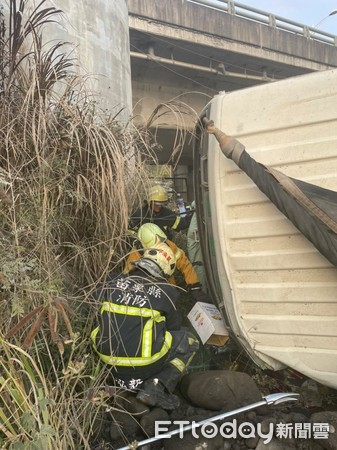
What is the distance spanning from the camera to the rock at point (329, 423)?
2486mm

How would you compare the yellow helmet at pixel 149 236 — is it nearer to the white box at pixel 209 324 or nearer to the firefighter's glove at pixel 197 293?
the firefighter's glove at pixel 197 293

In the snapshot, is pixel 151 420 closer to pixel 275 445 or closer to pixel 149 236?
pixel 275 445

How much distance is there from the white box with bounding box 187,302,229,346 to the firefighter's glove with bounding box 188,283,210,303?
284mm

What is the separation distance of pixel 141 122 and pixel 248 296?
1865mm

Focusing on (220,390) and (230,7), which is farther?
(230,7)

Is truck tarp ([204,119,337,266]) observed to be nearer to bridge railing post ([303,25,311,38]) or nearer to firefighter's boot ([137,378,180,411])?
firefighter's boot ([137,378,180,411])

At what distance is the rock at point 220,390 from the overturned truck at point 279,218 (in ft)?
0.63

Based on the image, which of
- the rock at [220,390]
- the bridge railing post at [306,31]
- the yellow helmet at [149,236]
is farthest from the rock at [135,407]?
the bridge railing post at [306,31]

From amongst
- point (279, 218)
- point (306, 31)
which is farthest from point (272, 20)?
point (279, 218)

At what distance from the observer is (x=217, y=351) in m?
3.46

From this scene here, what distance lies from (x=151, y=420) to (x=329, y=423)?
1.08 meters

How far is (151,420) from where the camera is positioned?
2.59m

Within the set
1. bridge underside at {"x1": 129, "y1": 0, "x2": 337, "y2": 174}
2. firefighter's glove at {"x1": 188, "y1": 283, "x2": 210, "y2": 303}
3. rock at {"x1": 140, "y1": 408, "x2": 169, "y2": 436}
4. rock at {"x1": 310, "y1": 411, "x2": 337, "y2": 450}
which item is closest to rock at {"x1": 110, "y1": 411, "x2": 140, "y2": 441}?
rock at {"x1": 140, "y1": 408, "x2": 169, "y2": 436}

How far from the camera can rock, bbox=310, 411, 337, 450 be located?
2.49 meters
